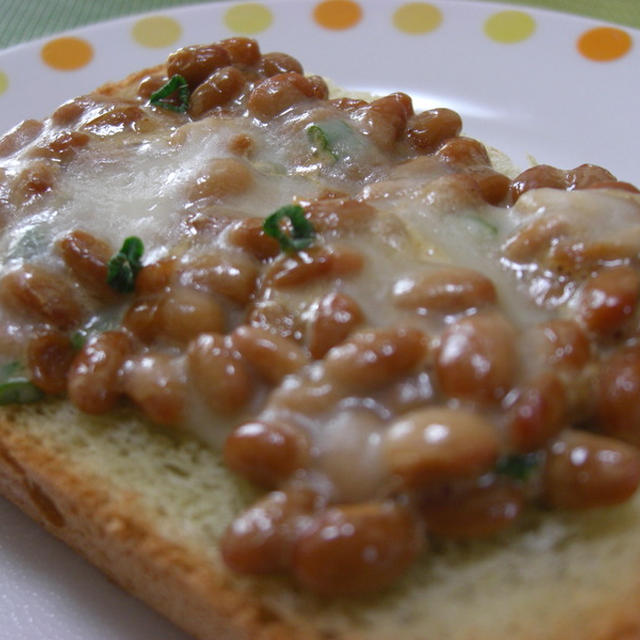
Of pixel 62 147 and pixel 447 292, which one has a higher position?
pixel 62 147

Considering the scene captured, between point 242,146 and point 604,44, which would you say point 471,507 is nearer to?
point 242,146

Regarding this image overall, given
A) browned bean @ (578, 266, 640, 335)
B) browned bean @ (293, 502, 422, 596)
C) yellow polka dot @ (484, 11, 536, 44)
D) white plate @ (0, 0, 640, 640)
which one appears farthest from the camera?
yellow polka dot @ (484, 11, 536, 44)

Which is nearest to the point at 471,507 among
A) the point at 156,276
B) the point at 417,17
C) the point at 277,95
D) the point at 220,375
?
the point at 220,375

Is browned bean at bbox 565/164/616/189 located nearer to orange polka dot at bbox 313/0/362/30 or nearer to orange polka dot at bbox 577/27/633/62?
orange polka dot at bbox 577/27/633/62

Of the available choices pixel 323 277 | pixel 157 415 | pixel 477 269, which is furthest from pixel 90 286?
pixel 477 269

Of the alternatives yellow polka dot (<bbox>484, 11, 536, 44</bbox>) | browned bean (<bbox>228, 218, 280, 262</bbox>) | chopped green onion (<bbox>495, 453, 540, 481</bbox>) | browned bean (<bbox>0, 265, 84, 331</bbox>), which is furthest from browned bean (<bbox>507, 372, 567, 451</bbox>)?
yellow polka dot (<bbox>484, 11, 536, 44</bbox>)

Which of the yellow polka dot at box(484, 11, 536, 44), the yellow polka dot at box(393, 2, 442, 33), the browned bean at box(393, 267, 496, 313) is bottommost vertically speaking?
the yellow polka dot at box(484, 11, 536, 44)
